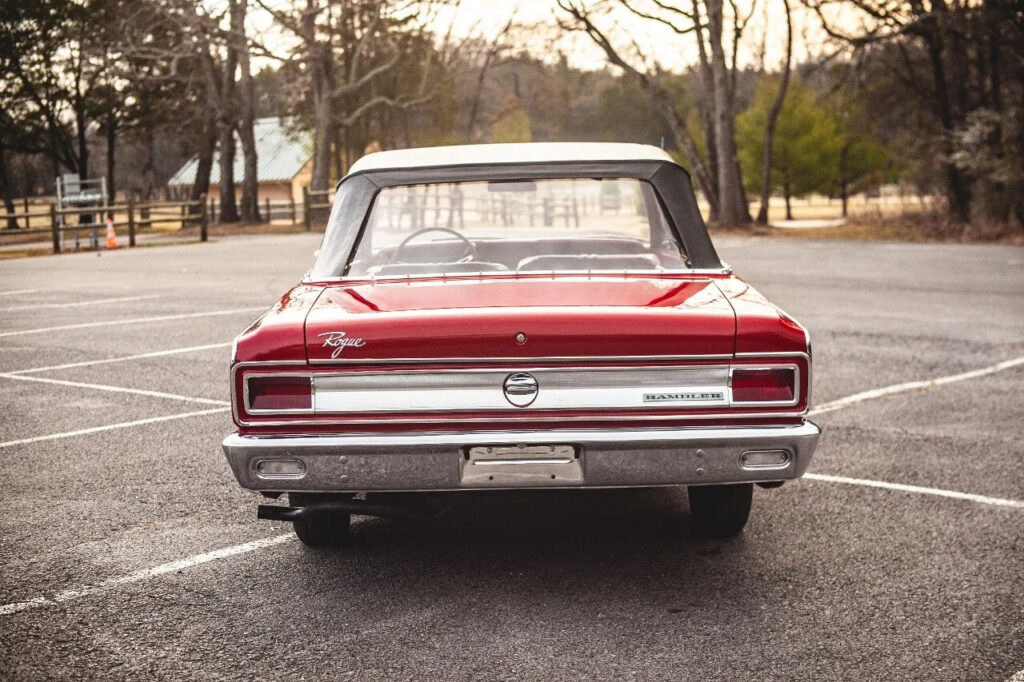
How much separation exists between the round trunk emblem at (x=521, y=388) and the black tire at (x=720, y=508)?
1.04 meters

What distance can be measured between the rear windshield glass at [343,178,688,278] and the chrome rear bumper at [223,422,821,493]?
3.32 feet

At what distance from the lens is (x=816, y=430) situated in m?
3.84

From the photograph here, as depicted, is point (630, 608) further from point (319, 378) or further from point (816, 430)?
point (319, 378)

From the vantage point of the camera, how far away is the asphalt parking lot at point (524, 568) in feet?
11.4

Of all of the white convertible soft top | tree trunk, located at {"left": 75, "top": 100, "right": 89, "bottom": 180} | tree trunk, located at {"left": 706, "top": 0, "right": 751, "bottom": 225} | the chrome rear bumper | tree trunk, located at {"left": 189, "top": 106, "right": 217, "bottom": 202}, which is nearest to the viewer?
the chrome rear bumper

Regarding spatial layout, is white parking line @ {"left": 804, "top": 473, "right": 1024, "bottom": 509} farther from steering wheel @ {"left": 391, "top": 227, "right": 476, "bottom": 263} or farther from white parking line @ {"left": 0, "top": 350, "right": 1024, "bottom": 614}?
steering wheel @ {"left": 391, "top": 227, "right": 476, "bottom": 263}

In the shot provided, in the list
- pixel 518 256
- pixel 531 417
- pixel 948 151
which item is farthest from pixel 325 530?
pixel 948 151

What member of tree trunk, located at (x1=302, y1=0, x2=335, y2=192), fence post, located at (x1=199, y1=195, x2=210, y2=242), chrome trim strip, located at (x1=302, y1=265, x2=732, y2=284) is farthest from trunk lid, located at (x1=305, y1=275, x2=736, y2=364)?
tree trunk, located at (x1=302, y1=0, x2=335, y2=192)

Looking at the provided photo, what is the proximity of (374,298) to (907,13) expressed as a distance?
28.2 meters

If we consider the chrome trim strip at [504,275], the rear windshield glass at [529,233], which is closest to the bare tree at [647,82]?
the rear windshield glass at [529,233]

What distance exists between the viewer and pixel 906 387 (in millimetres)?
7961

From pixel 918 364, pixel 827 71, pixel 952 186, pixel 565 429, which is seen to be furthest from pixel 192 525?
pixel 827 71

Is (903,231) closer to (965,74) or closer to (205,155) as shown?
(965,74)

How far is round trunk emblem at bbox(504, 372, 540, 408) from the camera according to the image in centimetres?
378
